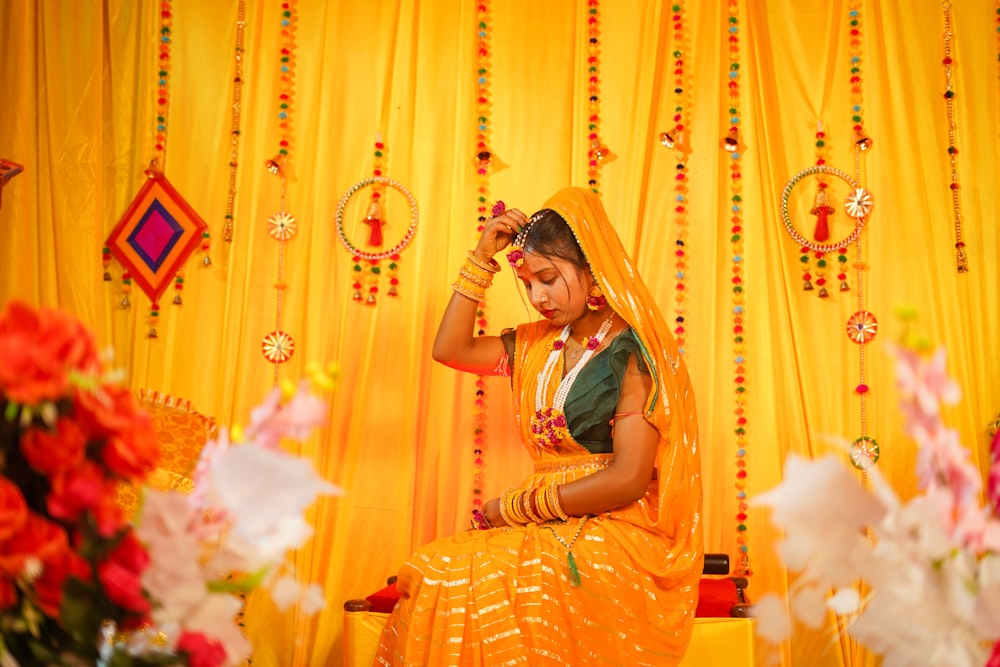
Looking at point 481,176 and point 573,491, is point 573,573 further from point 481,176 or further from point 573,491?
point 481,176

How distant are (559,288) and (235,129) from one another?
1.64m

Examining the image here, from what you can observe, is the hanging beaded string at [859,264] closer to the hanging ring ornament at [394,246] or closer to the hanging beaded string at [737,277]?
the hanging beaded string at [737,277]

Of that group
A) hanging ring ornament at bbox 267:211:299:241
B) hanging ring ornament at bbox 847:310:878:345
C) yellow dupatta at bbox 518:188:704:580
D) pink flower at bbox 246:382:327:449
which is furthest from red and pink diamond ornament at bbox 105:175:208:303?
pink flower at bbox 246:382:327:449

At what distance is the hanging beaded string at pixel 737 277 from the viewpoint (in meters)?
3.55

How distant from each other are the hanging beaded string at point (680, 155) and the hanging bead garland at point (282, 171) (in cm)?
135

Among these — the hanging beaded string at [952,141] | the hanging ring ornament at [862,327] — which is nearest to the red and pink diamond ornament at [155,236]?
the hanging ring ornament at [862,327]

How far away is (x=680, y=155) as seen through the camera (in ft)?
12.2

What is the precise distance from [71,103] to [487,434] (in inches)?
73.0

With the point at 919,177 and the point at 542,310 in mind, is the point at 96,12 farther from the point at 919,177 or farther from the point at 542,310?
the point at 919,177

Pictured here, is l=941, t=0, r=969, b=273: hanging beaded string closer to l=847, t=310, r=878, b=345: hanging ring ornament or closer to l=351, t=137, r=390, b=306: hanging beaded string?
l=847, t=310, r=878, b=345: hanging ring ornament

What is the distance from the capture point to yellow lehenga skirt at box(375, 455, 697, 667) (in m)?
2.26

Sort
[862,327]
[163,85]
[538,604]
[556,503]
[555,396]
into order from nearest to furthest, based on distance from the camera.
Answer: [538,604], [556,503], [555,396], [862,327], [163,85]

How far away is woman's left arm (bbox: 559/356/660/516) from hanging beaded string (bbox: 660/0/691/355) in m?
1.04

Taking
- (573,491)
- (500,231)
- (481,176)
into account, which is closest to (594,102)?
(481,176)
